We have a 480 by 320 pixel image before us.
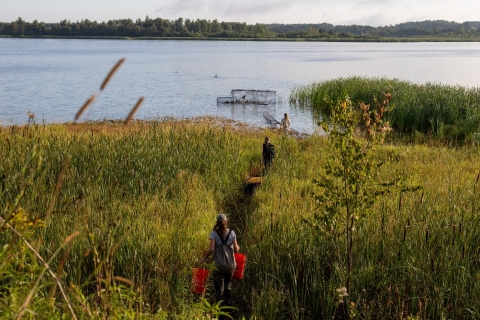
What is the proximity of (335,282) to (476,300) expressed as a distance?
5.43ft

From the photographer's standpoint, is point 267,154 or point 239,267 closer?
point 239,267

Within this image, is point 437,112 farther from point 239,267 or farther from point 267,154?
point 239,267

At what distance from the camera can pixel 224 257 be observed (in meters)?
6.53

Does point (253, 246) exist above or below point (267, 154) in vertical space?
below

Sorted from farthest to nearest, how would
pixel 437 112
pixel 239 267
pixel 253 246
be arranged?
pixel 437 112, pixel 253 246, pixel 239 267

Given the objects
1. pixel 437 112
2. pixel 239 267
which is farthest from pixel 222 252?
pixel 437 112

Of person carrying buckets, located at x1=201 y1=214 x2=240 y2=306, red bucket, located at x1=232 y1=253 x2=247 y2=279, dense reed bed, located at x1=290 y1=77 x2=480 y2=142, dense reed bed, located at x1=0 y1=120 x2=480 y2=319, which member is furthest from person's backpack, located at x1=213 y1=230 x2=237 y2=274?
dense reed bed, located at x1=290 y1=77 x2=480 y2=142

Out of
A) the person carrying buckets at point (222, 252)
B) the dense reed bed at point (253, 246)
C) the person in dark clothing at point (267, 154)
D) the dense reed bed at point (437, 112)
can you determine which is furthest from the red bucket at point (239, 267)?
the dense reed bed at point (437, 112)

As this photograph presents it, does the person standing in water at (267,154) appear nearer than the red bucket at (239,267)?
No

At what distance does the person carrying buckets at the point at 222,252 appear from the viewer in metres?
6.48

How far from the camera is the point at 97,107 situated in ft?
122

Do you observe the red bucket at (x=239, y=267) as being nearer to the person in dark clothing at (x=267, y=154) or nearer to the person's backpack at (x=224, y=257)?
the person's backpack at (x=224, y=257)

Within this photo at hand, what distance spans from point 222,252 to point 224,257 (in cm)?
7

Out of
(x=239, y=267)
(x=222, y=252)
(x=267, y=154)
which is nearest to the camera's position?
(x=222, y=252)
